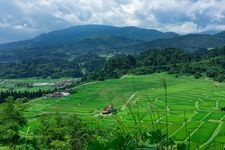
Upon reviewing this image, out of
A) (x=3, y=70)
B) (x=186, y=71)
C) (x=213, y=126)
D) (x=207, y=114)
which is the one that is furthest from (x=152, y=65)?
(x=3, y=70)

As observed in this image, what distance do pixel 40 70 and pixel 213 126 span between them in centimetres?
11329

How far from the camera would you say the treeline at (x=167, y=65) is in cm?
8988

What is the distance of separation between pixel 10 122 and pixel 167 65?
7048 cm

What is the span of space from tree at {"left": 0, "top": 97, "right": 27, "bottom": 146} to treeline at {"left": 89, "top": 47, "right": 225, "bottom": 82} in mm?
54215

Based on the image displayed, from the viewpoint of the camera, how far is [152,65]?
10531 centimetres

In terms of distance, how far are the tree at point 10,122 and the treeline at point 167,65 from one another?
54215mm

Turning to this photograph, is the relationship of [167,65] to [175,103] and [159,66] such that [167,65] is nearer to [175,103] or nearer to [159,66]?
[159,66]

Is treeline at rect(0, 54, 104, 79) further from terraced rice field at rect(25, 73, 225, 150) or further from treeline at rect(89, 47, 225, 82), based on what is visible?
terraced rice field at rect(25, 73, 225, 150)

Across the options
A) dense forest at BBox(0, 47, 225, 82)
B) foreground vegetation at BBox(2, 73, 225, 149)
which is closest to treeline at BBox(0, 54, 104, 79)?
dense forest at BBox(0, 47, 225, 82)

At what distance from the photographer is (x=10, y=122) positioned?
1310 inches

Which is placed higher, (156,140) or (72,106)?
(156,140)

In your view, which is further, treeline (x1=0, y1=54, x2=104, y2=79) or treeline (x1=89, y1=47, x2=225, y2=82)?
treeline (x1=0, y1=54, x2=104, y2=79)

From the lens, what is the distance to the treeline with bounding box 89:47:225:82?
295 ft

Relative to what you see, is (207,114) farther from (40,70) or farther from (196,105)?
(40,70)
